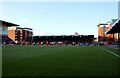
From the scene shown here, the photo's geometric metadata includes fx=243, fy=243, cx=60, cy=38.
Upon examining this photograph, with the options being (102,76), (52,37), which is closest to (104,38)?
(52,37)

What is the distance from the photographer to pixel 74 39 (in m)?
96.3

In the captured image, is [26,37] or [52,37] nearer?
[52,37]

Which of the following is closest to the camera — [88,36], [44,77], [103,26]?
[44,77]

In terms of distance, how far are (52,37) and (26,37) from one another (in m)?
26.5

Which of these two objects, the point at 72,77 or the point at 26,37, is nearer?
the point at 72,77

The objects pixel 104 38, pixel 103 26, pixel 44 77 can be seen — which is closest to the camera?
pixel 44 77

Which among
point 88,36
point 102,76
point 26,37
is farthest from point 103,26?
point 102,76

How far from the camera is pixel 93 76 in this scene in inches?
262

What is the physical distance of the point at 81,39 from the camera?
95.6 metres

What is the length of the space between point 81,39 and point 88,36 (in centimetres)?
326

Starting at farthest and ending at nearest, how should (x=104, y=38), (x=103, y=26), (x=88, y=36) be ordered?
(x=103, y=26) → (x=104, y=38) → (x=88, y=36)

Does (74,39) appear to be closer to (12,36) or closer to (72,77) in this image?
(12,36)

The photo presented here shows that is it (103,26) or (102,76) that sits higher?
(103,26)

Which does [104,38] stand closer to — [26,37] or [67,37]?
[67,37]
